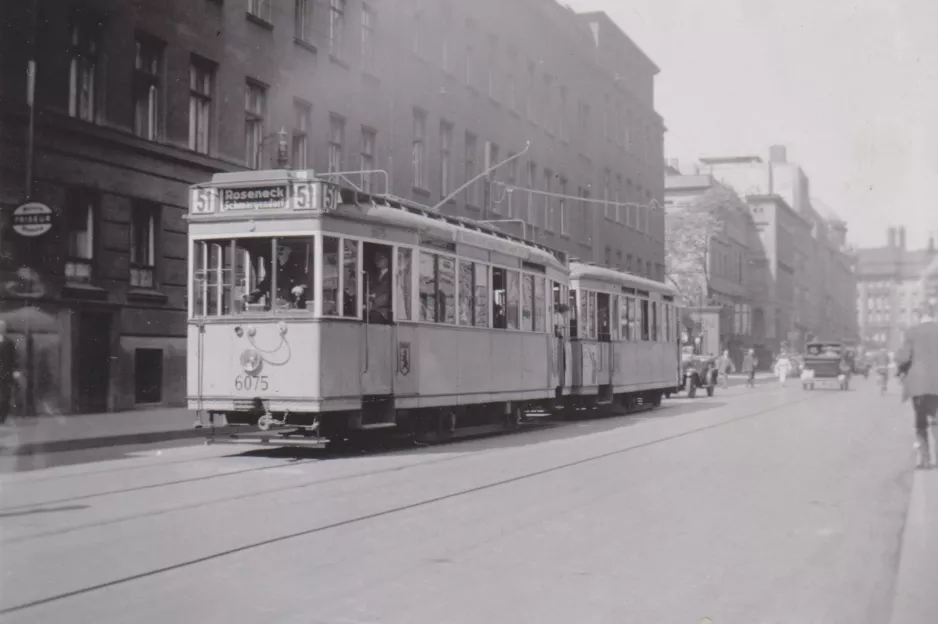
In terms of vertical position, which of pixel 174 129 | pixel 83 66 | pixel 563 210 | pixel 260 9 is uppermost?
pixel 260 9

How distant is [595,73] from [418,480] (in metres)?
44.5

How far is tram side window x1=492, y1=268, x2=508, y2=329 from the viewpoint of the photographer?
62.9 feet

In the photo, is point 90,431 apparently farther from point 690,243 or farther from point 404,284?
point 690,243

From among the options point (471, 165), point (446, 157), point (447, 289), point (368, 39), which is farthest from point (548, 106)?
point (447, 289)

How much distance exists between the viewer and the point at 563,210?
1973 inches

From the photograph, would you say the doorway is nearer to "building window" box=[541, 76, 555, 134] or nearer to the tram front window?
the tram front window

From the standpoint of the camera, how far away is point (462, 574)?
23.1ft

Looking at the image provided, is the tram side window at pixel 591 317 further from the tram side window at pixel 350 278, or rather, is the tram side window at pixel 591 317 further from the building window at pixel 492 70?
the building window at pixel 492 70

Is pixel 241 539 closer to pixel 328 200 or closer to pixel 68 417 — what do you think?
pixel 328 200

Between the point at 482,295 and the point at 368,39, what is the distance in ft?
51.9

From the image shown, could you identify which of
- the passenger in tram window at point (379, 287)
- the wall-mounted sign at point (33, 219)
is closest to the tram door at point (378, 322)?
the passenger in tram window at point (379, 287)

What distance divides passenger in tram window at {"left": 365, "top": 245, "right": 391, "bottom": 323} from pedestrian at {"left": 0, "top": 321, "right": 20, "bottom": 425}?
6781mm

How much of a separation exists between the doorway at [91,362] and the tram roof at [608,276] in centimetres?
972

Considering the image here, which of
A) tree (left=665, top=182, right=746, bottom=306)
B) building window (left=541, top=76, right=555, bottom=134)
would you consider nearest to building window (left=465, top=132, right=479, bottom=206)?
building window (left=541, top=76, right=555, bottom=134)
